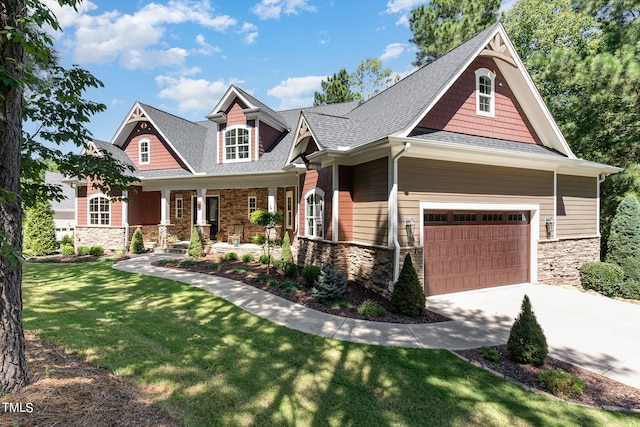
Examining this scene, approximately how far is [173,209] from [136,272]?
7.81m

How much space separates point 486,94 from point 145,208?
56.8 ft

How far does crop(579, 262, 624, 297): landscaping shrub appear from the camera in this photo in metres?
10.0

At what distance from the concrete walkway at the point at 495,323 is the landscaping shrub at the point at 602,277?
1.69 metres

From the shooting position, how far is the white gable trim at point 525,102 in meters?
8.63

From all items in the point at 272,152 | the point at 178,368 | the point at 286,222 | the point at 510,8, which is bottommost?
the point at 178,368

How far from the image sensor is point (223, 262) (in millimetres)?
12680

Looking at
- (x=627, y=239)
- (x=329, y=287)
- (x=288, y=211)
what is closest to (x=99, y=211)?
(x=288, y=211)

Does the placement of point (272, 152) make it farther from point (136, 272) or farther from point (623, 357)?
point (623, 357)

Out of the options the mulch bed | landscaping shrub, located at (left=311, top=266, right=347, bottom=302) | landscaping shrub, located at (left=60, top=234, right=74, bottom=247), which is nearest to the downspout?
the mulch bed

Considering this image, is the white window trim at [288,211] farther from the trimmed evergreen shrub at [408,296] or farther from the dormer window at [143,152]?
the trimmed evergreen shrub at [408,296]

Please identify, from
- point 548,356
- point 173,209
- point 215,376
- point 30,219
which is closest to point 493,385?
point 548,356

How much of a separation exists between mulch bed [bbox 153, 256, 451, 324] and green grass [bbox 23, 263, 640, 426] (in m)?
1.55

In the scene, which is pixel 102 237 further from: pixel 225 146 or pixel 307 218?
pixel 307 218

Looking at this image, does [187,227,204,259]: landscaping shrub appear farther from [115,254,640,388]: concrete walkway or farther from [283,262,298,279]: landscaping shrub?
[283,262,298,279]: landscaping shrub
